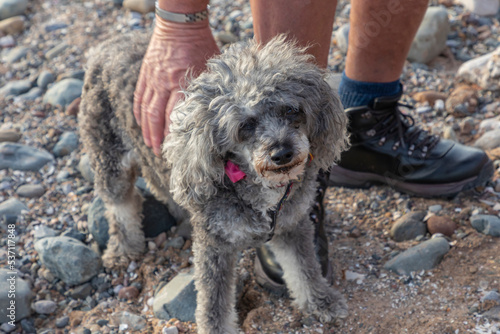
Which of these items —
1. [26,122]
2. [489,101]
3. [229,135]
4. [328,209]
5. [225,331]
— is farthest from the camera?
[26,122]

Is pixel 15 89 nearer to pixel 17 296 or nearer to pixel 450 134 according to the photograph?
pixel 17 296

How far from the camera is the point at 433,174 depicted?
4359 millimetres

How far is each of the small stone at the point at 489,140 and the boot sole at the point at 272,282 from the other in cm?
217

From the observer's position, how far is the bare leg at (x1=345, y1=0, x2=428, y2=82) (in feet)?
12.6

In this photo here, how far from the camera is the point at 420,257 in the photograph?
3.85 m

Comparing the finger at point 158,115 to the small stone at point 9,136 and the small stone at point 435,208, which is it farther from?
the small stone at point 9,136

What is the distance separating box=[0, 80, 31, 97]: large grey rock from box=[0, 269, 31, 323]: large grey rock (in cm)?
329

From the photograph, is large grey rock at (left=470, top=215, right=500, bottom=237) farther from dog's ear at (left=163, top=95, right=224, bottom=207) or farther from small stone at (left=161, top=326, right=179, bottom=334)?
small stone at (left=161, top=326, right=179, bottom=334)

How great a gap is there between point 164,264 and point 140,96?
5.49 feet

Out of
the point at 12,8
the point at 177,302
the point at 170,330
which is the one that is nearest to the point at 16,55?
the point at 12,8

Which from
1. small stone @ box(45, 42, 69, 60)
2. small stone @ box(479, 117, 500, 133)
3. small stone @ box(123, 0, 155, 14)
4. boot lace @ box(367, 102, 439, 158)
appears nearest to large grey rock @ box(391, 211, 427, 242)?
boot lace @ box(367, 102, 439, 158)

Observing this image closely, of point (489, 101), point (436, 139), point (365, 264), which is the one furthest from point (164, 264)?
point (489, 101)

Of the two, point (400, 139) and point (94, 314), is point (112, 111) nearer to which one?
point (94, 314)

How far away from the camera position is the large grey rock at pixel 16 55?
7.25 meters
